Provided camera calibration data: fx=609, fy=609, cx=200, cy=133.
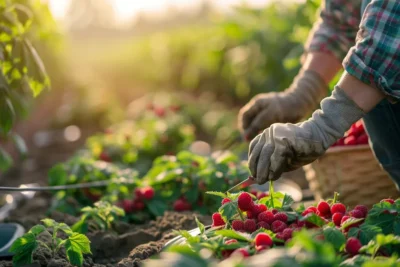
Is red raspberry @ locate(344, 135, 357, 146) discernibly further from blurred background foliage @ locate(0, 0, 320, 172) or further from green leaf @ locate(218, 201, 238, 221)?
blurred background foliage @ locate(0, 0, 320, 172)

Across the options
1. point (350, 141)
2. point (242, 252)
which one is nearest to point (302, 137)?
point (242, 252)

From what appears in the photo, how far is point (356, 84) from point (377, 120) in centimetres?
51

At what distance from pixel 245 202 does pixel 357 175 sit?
1247mm

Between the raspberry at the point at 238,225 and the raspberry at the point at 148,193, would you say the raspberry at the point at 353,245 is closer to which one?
the raspberry at the point at 238,225

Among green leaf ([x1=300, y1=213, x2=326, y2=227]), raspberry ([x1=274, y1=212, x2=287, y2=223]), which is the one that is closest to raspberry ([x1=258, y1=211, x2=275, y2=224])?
raspberry ([x1=274, y1=212, x2=287, y2=223])

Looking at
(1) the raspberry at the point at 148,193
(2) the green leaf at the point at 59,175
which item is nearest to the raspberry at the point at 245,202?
(1) the raspberry at the point at 148,193

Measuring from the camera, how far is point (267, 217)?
208 centimetres

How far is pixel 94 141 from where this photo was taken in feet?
16.9

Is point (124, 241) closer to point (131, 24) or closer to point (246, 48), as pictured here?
point (246, 48)

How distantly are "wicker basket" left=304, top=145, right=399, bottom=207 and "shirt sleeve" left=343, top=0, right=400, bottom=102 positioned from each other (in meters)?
0.94

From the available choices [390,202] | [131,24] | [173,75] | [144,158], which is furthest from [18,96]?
[131,24]

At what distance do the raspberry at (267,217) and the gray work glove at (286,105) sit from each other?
4.26 ft

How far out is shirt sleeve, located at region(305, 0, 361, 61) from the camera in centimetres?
326

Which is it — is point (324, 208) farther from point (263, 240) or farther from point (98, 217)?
point (98, 217)
